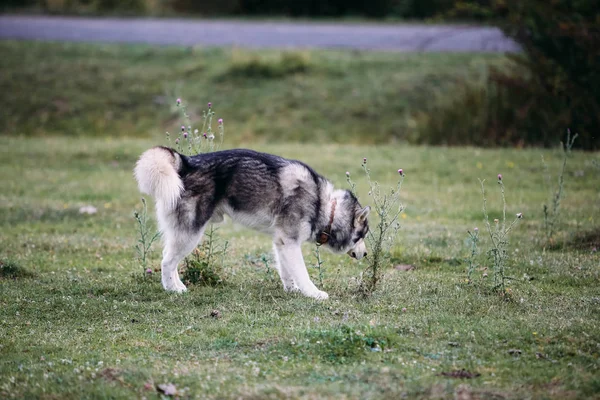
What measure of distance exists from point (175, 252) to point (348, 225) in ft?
6.63

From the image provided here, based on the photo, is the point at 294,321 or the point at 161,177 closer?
the point at 294,321

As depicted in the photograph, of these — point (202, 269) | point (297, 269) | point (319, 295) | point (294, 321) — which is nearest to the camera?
point (294, 321)

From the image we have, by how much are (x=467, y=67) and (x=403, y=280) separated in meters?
13.7

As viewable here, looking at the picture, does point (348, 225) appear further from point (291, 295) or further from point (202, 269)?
point (202, 269)

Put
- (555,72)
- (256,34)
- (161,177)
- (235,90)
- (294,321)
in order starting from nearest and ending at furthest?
(294,321) < (161,177) < (555,72) < (235,90) < (256,34)

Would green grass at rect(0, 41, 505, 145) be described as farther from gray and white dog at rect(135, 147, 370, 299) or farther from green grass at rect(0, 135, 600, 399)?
gray and white dog at rect(135, 147, 370, 299)

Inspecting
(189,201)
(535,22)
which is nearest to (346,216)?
(189,201)

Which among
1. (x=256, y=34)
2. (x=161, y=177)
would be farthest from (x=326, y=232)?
(x=256, y=34)

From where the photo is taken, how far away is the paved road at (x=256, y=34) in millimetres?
23469

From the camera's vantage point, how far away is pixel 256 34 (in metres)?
25.1

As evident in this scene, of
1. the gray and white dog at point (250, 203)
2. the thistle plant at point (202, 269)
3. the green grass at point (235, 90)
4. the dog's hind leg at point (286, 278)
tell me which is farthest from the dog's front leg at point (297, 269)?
the green grass at point (235, 90)

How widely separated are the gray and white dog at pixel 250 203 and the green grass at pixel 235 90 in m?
10.4

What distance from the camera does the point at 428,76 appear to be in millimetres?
20625

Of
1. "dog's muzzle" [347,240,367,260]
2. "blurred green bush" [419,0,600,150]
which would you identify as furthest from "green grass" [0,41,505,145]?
"dog's muzzle" [347,240,367,260]
